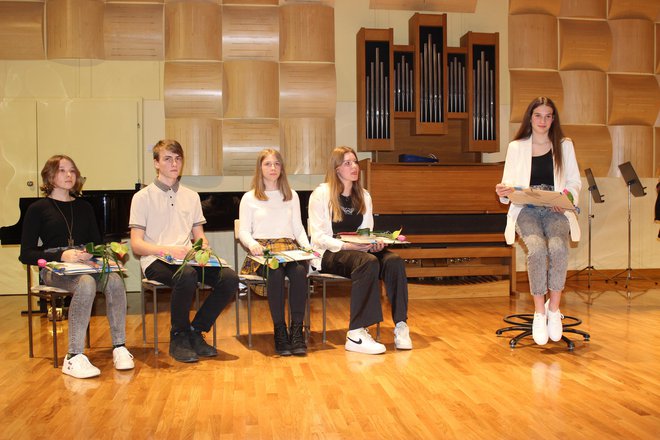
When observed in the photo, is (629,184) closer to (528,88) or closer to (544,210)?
(528,88)

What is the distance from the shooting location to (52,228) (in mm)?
4078

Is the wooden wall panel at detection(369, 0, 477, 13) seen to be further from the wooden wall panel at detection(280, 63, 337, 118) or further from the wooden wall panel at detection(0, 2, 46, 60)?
the wooden wall panel at detection(0, 2, 46, 60)

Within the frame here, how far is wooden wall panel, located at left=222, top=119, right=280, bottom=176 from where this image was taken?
23.8ft

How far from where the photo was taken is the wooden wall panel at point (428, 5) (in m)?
7.52

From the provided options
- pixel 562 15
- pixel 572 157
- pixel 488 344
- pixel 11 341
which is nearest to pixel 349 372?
pixel 488 344

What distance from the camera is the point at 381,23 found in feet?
24.7

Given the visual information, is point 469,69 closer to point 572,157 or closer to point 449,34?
point 449,34

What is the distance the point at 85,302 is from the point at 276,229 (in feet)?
4.21

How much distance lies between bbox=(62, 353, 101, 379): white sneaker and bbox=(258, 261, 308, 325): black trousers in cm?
107

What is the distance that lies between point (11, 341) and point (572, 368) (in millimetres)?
3601

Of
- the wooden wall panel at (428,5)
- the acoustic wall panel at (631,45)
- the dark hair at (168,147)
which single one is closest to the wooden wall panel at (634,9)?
the acoustic wall panel at (631,45)

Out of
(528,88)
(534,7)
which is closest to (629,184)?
(528,88)

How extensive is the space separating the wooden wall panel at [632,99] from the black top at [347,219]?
4.67 m

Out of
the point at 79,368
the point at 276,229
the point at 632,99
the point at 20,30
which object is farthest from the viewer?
the point at 632,99
